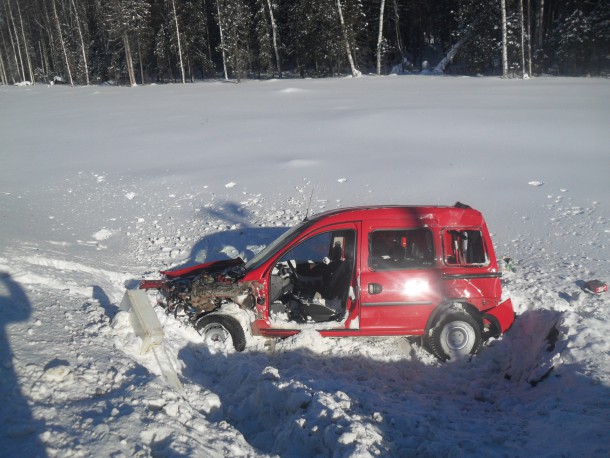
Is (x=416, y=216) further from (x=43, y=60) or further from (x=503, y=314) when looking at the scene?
(x=43, y=60)

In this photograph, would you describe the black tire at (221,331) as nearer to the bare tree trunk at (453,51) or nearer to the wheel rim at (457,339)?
the wheel rim at (457,339)

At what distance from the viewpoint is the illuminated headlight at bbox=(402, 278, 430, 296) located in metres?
5.32

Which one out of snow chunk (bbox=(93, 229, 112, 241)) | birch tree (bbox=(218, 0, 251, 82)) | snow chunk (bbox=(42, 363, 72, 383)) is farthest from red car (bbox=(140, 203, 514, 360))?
birch tree (bbox=(218, 0, 251, 82))

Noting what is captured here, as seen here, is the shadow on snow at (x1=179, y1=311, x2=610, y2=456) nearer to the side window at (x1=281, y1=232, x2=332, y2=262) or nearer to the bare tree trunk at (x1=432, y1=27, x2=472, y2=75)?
the side window at (x1=281, y1=232, x2=332, y2=262)

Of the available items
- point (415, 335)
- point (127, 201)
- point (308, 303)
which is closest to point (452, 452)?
point (415, 335)

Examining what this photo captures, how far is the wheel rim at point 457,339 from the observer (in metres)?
5.37

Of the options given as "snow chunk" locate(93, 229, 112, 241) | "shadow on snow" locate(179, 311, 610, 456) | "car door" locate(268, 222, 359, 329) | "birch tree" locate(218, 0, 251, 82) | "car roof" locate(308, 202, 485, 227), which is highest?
"birch tree" locate(218, 0, 251, 82)

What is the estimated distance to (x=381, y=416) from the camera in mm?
3877

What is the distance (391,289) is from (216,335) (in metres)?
2.12

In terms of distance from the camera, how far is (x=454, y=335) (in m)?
5.38

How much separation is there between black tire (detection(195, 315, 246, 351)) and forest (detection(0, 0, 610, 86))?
97.0 feet

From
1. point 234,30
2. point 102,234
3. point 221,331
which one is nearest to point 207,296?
point 221,331

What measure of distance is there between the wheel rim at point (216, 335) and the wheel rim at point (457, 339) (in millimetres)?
2541

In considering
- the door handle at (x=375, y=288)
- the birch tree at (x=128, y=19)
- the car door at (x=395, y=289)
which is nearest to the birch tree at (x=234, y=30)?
the birch tree at (x=128, y=19)
